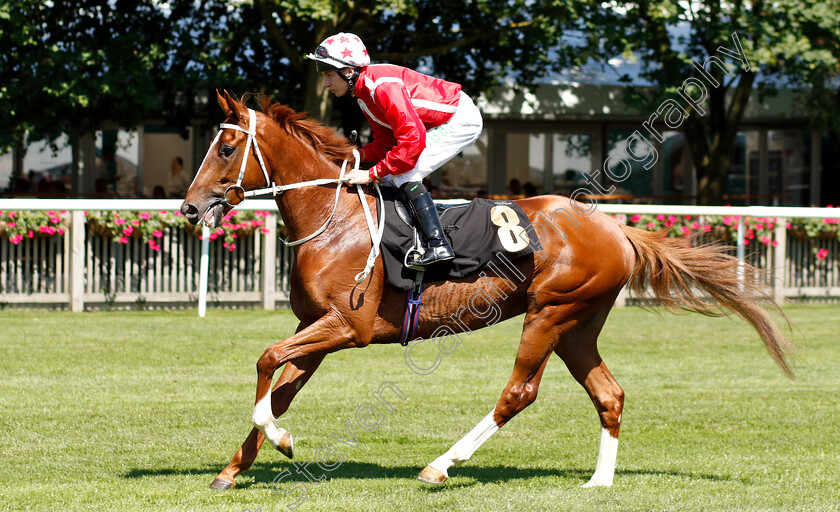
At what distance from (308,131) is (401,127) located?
56 centimetres

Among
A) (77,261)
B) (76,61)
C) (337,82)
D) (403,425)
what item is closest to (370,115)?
(337,82)

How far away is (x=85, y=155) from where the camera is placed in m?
16.2

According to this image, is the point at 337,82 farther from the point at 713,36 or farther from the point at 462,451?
the point at 713,36

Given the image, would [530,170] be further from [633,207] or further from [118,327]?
[118,327]

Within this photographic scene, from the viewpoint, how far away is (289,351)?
13.7 ft

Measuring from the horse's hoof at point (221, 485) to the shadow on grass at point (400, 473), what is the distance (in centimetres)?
12

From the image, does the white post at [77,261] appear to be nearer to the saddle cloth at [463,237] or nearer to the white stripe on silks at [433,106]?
the saddle cloth at [463,237]

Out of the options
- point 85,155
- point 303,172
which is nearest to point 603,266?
point 303,172

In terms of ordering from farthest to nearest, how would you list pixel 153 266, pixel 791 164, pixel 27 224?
pixel 791 164 → pixel 153 266 → pixel 27 224

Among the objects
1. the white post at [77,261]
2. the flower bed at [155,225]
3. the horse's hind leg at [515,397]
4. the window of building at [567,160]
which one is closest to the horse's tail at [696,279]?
the horse's hind leg at [515,397]

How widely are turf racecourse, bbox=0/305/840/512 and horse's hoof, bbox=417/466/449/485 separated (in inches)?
1.9

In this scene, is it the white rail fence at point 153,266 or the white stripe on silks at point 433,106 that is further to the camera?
the white rail fence at point 153,266

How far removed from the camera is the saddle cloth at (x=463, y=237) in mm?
4359

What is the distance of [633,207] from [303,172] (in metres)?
7.12
